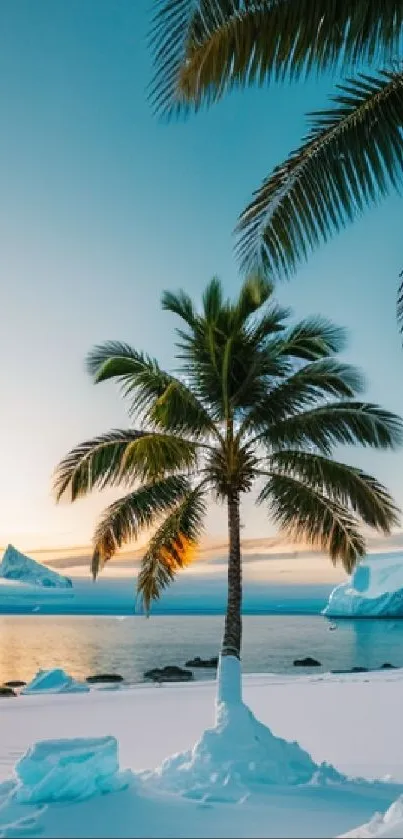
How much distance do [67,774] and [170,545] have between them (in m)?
8.13

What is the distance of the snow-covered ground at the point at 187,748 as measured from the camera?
18.2 ft

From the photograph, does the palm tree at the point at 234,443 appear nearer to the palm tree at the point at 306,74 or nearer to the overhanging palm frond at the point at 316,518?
the overhanging palm frond at the point at 316,518

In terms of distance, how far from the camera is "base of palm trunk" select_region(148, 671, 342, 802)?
22.4ft

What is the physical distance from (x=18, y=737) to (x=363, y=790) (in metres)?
6.97

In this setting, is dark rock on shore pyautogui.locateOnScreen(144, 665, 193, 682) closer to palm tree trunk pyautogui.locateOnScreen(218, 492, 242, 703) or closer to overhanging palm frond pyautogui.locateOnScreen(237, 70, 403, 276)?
palm tree trunk pyautogui.locateOnScreen(218, 492, 242, 703)

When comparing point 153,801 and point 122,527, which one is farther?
point 122,527

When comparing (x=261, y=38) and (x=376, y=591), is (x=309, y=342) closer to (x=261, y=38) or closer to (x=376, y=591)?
(x=261, y=38)

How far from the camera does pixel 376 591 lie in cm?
13888

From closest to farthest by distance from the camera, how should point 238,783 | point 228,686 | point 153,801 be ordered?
point 153,801 → point 238,783 → point 228,686

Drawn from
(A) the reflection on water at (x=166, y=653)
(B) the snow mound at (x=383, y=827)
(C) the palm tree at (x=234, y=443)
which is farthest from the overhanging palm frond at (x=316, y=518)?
(A) the reflection on water at (x=166, y=653)

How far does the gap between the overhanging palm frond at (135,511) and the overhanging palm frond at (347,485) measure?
2.07 m

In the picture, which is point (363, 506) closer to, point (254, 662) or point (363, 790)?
point (363, 790)

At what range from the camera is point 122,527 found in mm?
14328

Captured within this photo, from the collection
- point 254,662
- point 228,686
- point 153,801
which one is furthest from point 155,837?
point 254,662
